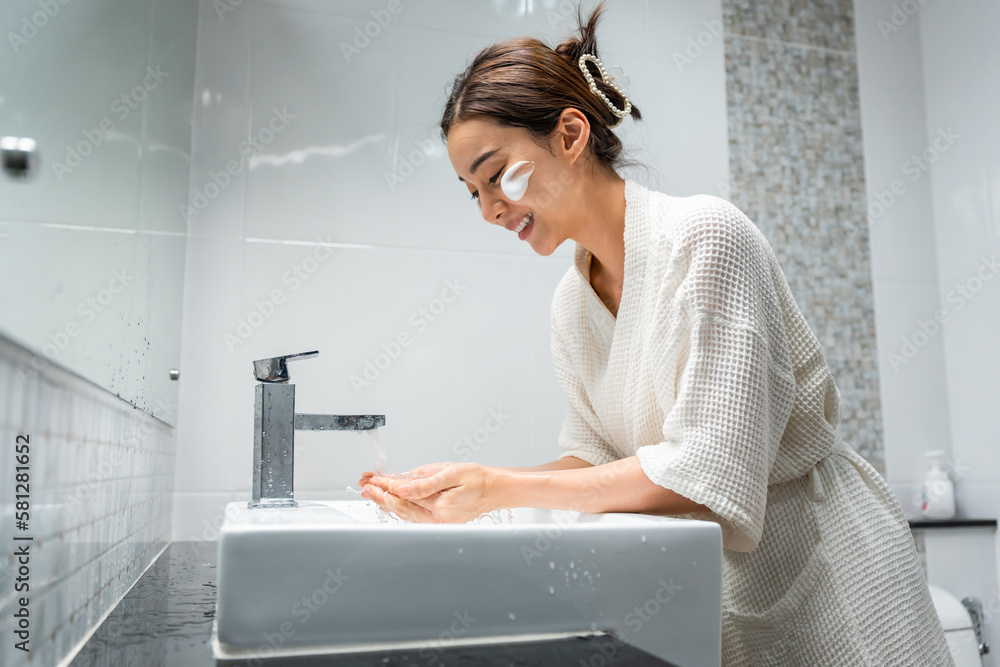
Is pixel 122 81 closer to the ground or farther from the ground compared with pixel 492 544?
farther from the ground

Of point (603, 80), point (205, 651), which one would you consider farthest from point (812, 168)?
Answer: point (205, 651)

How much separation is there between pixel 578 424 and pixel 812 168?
4.03 ft

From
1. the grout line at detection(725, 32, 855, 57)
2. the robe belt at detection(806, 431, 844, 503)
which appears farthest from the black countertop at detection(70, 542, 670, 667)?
the grout line at detection(725, 32, 855, 57)

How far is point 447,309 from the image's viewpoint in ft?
5.61

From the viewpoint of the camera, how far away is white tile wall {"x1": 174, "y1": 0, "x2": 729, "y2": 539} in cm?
157

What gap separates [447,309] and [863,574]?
105cm

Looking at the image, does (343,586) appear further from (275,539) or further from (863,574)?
(863,574)

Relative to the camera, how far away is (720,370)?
82 centimetres

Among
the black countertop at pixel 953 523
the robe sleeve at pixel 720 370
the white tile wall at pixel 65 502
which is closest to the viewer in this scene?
the white tile wall at pixel 65 502

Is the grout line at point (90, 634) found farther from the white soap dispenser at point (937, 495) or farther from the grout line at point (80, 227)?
the white soap dispenser at point (937, 495)

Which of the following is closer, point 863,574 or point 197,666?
point 197,666

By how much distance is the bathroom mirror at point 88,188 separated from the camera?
1.58 ft

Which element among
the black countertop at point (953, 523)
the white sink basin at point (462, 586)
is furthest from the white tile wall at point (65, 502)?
the black countertop at point (953, 523)

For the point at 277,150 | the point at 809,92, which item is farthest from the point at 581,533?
the point at 809,92
